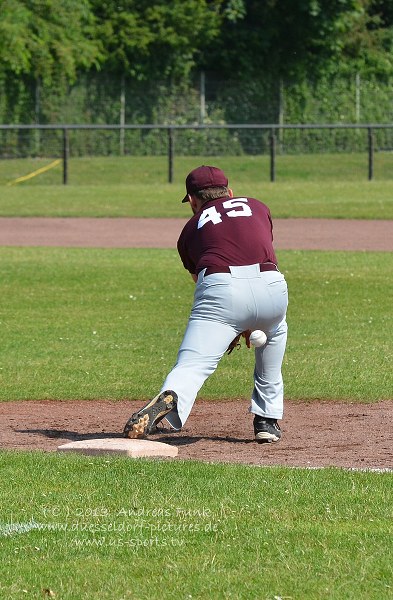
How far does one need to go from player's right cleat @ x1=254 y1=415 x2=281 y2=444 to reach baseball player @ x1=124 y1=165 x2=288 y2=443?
0.57 m

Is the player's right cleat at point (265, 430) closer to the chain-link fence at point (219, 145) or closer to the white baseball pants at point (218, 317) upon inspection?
the white baseball pants at point (218, 317)

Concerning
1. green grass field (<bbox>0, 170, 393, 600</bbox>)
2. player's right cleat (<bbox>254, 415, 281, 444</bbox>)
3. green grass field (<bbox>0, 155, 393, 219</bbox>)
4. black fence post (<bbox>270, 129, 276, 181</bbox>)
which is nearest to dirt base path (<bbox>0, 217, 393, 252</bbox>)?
green grass field (<bbox>0, 155, 393, 219</bbox>)

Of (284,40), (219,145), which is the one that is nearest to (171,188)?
(219,145)

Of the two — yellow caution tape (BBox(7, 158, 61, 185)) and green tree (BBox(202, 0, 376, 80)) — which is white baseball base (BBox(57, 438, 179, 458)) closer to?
yellow caution tape (BBox(7, 158, 61, 185))

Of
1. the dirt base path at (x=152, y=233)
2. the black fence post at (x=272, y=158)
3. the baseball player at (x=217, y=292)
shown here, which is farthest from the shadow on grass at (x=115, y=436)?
the black fence post at (x=272, y=158)

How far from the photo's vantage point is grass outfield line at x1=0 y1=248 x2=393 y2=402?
10.5 metres

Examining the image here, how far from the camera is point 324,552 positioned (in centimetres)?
531

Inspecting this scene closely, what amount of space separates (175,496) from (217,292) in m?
1.75

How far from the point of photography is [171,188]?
31516 millimetres

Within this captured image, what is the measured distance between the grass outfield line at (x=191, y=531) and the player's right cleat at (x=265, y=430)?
108cm

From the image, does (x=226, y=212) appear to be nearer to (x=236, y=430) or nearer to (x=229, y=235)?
(x=229, y=235)

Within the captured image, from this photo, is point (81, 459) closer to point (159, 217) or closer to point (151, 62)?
point (159, 217)

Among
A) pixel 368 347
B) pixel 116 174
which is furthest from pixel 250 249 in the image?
pixel 116 174

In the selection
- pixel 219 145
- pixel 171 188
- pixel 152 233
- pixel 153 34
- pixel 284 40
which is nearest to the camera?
pixel 152 233
